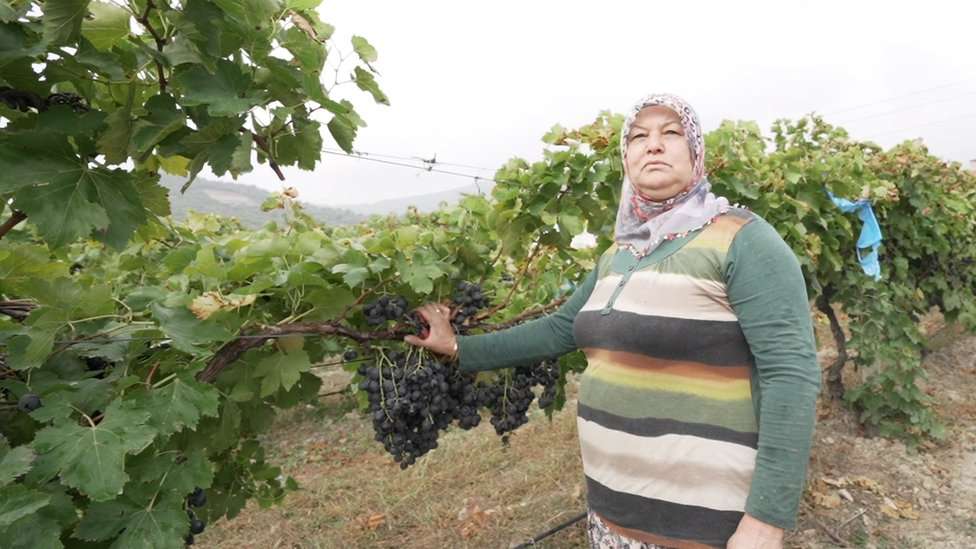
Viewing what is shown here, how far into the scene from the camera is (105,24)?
1108mm

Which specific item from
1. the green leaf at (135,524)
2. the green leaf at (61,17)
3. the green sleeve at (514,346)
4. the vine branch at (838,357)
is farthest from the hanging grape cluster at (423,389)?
the vine branch at (838,357)

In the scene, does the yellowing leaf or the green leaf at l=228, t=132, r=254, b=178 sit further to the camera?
the yellowing leaf

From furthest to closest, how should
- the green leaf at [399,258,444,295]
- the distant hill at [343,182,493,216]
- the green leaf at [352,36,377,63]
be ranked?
the distant hill at [343,182,493,216]
the green leaf at [399,258,444,295]
the green leaf at [352,36,377,63]

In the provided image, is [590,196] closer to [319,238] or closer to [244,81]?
[319,238]

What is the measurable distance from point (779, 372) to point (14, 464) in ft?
5.65

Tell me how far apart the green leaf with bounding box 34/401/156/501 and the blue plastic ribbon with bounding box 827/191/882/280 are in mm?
5520

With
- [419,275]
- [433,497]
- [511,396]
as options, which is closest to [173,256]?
[419,275]

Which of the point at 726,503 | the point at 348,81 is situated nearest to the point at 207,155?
the point at 348,81

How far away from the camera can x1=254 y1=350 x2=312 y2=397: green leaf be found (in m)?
2.04

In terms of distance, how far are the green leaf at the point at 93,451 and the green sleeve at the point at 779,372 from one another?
1494 mm

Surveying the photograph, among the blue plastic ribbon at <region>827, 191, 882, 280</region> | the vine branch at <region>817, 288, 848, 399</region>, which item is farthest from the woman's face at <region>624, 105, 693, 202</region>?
the vine branch at <region>817, 288, 848, 399</region>

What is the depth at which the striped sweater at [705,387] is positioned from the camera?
1.50 metres

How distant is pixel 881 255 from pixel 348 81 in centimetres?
750

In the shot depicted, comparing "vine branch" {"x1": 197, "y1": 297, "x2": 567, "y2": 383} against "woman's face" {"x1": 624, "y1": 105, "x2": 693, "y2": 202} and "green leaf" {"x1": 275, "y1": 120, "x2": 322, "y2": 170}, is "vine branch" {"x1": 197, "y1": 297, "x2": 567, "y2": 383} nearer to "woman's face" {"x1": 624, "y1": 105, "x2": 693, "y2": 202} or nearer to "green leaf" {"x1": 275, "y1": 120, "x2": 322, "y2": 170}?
"green leaf" {"x1": 275, "y1": 120, "x2": 322, "y2": 170}
